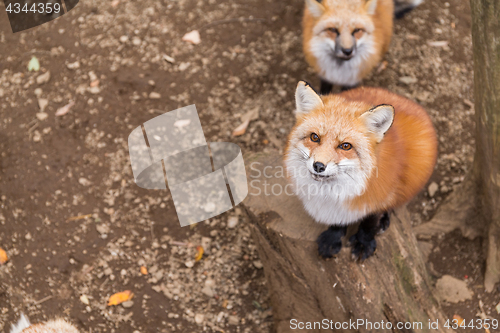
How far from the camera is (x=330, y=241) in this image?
254 cm

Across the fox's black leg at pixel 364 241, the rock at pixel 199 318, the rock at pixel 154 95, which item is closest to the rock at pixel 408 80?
the fox's black leg at pixel 364 241

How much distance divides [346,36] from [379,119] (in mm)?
2055

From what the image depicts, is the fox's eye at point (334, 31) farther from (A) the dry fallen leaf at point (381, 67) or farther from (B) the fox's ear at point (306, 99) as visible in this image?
(B) the fox's ear at point (306, 99)

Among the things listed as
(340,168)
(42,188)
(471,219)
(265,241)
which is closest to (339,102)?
(340,168)

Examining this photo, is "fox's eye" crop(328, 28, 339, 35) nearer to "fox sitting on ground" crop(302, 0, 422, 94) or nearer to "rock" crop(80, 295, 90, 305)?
"fox sitting on ground" crop(302, 0, 422, 94)

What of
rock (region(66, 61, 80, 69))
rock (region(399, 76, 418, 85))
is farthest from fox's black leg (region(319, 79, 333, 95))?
rock (region(66, 61, 80, 69))

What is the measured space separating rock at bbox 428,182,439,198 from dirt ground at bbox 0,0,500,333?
0.02 meters

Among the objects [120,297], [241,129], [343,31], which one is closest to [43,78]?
[241,129]

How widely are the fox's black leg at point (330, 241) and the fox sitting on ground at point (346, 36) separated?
2.04 m

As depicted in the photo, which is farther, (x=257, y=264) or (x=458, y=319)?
(x=257, y=264)

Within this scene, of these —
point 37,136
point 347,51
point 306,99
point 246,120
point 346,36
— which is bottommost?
point 246,120

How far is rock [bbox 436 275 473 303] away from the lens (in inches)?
134

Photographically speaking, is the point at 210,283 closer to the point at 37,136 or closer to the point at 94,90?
the point at 37,136

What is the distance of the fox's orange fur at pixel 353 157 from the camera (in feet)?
7.01
